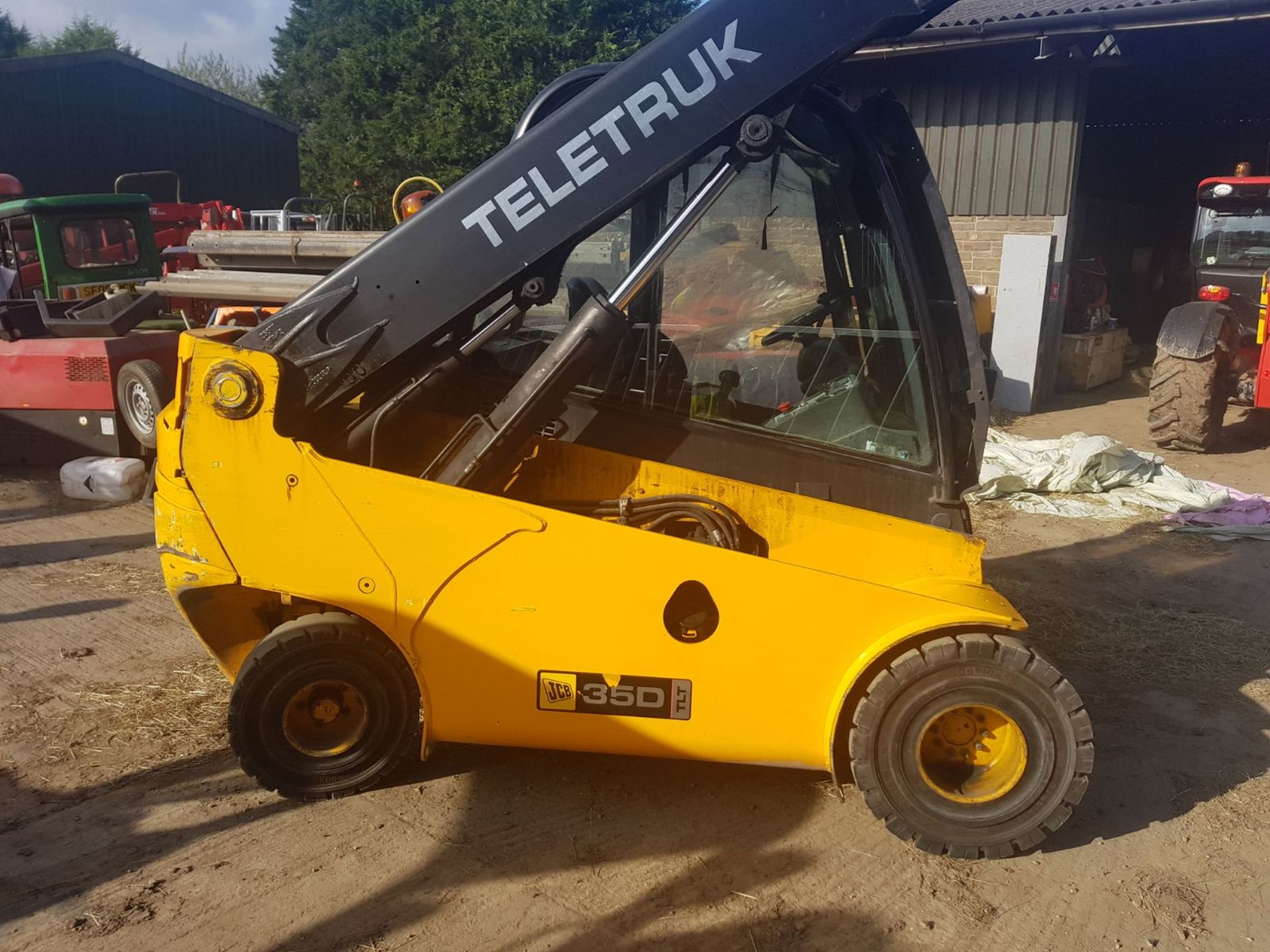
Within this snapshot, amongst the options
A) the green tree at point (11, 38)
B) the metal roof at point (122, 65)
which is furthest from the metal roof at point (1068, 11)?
the green tree at point (11, 38)

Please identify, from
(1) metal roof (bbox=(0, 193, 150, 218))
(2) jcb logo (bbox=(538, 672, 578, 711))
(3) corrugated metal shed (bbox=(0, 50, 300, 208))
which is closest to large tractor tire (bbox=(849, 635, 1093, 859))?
(2) jcb logo (bbox=(538, 672, 578, 711))

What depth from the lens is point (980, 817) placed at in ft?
10.7

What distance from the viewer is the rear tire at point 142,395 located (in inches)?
286

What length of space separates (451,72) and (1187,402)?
63.7 feet

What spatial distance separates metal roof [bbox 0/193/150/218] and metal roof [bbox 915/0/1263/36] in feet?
26.0

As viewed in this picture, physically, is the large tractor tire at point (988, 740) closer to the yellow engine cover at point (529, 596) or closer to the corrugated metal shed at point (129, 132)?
the yellow engine cover at point (529, 596)

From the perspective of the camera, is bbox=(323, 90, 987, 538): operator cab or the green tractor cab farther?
the green tractor cab

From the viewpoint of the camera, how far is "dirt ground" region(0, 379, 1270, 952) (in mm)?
2920

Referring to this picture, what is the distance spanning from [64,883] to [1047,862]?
290 cm

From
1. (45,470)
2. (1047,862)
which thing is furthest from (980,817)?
(45,470)

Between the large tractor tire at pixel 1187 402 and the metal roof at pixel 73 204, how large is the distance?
9738 millimetres

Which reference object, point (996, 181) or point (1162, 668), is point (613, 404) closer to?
point (1162, 668)

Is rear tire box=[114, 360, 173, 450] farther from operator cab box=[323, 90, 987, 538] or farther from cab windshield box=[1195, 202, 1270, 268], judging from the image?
cab windshield box=[1195, 202, 1270, 268]

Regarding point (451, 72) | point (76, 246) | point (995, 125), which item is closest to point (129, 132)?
point (451, 72)
